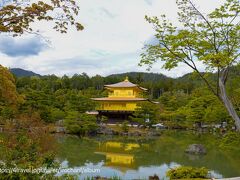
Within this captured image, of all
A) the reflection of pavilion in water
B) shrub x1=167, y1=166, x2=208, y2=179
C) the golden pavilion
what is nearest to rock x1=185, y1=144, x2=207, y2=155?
the reflection of pavilion in water

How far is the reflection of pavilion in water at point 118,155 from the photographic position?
12116mm

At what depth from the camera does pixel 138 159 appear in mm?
13508

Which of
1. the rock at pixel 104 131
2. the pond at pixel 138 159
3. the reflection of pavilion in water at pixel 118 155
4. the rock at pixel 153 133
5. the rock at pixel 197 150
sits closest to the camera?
the pond at pixel 138 159

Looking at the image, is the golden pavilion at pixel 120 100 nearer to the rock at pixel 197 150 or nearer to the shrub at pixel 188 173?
the rock at pixel 197 150

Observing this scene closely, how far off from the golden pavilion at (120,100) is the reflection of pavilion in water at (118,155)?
12.2 meters

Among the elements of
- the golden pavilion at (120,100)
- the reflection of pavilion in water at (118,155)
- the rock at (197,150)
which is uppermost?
the golden pavilion at (120,100)

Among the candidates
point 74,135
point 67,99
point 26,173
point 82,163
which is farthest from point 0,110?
point 26,173

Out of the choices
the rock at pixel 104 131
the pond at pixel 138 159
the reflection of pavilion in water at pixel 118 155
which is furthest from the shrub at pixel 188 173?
the rock at pixel 104 131

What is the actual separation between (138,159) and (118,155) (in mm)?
1256

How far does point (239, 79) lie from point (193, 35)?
5.28 feet

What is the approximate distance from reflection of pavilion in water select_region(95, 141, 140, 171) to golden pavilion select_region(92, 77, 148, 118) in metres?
12.2

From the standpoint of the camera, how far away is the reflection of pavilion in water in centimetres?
1212

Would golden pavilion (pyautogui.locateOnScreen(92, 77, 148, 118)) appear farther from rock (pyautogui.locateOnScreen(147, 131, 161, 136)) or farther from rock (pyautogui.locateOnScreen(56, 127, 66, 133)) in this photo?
rock (pyautogui.locateOnScreen(56, 127, 66, 133))

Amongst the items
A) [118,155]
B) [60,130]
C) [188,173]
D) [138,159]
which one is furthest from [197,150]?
[60,130]
